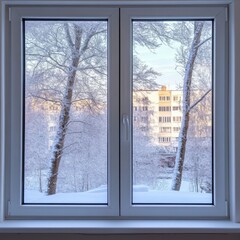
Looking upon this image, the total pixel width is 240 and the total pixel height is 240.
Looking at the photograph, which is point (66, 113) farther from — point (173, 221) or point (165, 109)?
point (173, 221)

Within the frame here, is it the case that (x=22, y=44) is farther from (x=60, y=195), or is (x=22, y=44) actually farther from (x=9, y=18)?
(x=60, y=195)

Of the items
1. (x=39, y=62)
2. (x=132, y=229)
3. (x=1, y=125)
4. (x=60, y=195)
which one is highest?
(x=39, y=62)

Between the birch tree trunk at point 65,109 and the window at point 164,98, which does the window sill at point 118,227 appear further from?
the window at point 164,98

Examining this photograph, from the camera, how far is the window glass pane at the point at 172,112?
7.05 ft

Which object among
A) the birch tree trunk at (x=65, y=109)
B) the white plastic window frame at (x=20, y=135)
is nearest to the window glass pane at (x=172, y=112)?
the white plastic window frame at (x=20, y=135)

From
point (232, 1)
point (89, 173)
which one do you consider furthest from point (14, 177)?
point (232, 1)

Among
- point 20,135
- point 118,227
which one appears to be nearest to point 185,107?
point 118,227

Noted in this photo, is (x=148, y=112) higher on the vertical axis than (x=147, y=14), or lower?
lower

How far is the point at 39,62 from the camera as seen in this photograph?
2.16 meters

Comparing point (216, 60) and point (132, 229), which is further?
point (216, 60)

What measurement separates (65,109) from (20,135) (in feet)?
0.93

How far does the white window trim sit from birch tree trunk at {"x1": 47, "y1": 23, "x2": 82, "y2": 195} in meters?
0.19

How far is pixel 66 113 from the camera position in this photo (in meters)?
2.15

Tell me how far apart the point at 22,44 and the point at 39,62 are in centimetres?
14
